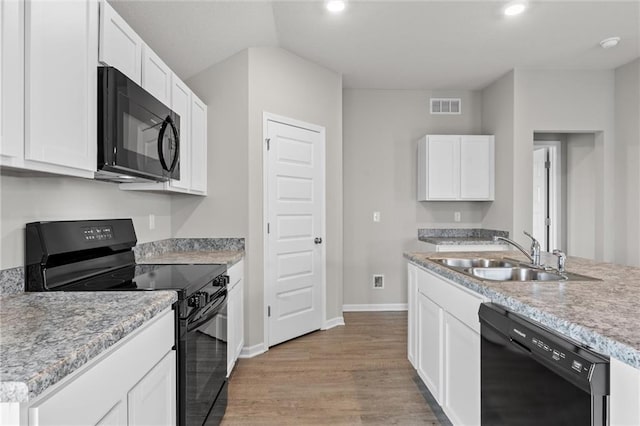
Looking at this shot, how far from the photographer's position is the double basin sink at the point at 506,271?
1798mm

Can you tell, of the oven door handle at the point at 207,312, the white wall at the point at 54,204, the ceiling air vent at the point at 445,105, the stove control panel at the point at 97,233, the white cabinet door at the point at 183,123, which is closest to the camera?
the white wall at the point at 54,204

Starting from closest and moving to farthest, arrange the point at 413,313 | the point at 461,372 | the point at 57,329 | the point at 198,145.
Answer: the point at 57,329 → the point at 461,372 → the point at 413,313 → the point at 198,145

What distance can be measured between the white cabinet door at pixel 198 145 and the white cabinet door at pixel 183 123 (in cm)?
9

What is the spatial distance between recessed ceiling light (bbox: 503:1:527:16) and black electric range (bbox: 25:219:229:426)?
111 inches

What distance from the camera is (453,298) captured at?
1885 millimetres

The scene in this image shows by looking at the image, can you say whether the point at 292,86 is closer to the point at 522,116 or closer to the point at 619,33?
the point at 522,116

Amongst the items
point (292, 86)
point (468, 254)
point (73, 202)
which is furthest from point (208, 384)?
point (292, 86)

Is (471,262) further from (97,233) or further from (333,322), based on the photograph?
(97,233)

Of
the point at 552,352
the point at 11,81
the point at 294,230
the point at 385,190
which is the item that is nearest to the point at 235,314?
the point at 294,230

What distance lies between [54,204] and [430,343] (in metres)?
2.16

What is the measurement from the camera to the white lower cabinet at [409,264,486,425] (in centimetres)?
169

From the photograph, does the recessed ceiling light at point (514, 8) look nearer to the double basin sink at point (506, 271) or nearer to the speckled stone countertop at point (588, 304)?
the double basin sink at point (506, 271)

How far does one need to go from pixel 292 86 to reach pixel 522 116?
8.25 ft

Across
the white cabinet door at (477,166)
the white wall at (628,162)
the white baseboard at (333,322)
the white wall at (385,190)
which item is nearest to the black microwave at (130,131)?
the white baseboard at (333,322)
